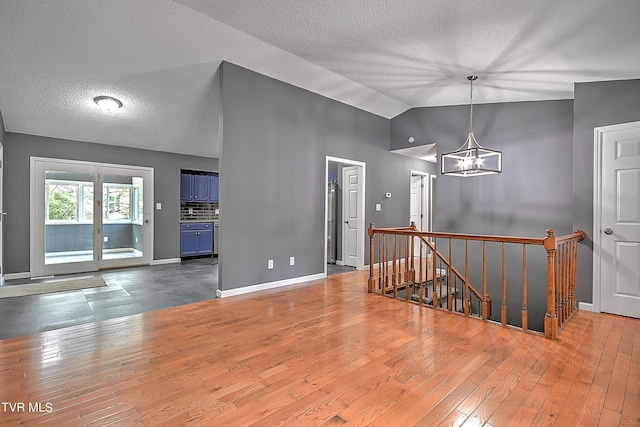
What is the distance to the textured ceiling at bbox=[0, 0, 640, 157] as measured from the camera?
9.79 ft

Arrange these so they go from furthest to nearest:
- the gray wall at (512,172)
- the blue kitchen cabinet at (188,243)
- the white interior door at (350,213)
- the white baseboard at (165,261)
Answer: the blue kitchen cabinet at (188,243)
the white baseboard at (165,261)
the white interior door at (350,213)
the gray wall at (512,172)

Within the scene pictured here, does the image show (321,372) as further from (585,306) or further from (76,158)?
(76,158)

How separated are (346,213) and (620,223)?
411 cm

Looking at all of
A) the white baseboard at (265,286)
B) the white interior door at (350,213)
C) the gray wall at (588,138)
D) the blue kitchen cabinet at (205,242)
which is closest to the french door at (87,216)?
the blue kitchen cabinet at (205,242)

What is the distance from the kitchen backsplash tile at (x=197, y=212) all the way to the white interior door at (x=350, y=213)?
10.9ft

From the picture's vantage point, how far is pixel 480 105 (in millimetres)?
5527

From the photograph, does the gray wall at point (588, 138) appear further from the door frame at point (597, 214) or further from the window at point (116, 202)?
the window at point (116, 202)

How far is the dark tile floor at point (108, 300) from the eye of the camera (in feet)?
10.8

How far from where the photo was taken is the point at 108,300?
4062 mm

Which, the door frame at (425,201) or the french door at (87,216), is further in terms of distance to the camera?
the door frame at (425,201)

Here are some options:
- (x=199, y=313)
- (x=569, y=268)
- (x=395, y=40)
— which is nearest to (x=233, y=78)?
(x=395, y=40)

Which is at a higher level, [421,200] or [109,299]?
[421,200]

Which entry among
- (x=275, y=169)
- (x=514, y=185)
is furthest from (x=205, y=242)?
(x=514, y=185)

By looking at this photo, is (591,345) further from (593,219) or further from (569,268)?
(593,219)
